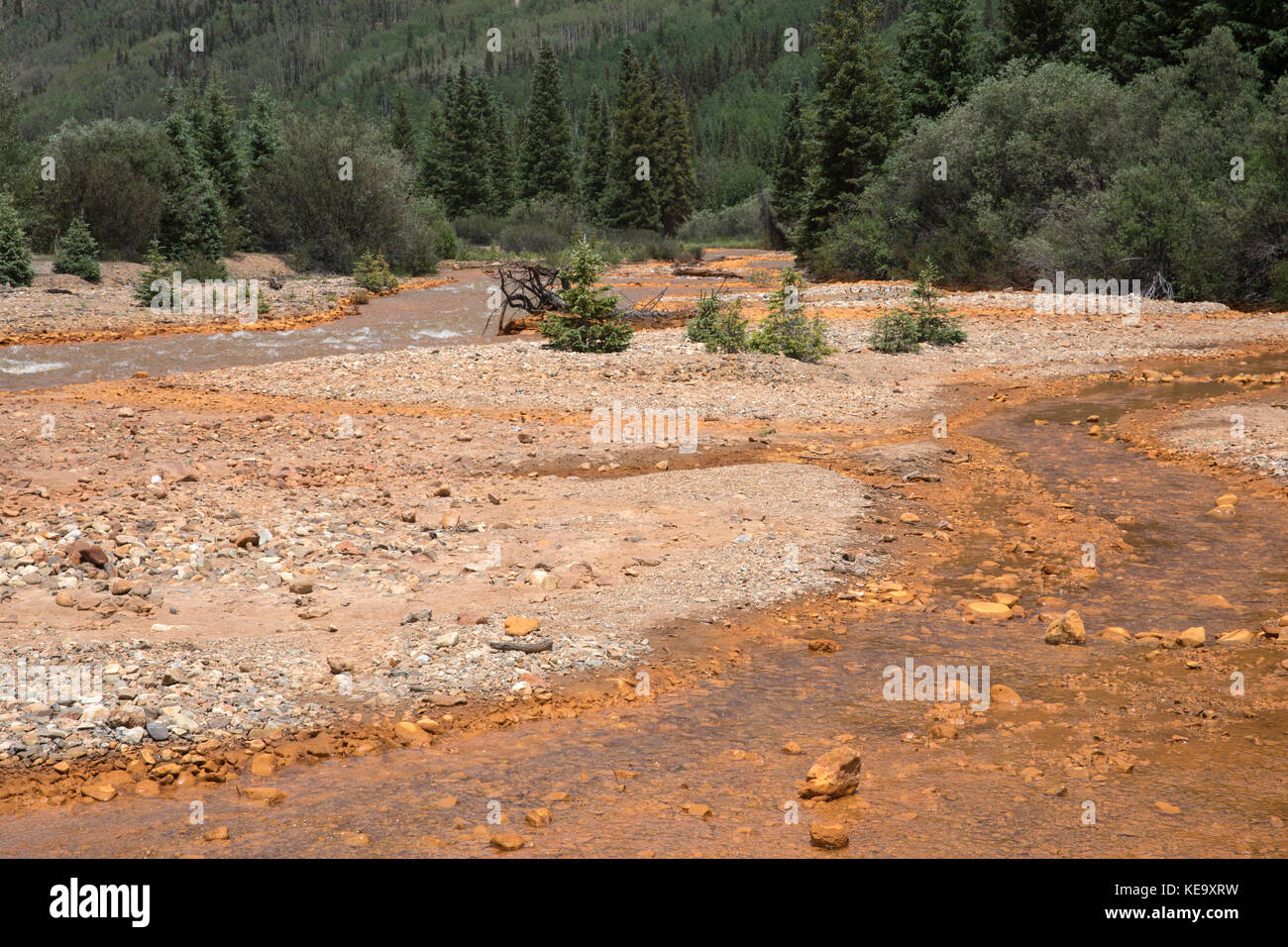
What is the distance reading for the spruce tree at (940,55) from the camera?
3922 centimetres

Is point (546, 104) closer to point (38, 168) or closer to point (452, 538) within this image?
point (38, 168)

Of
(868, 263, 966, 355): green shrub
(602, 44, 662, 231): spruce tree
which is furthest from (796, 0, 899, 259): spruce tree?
(602, 44, 662, 231): spruce tree

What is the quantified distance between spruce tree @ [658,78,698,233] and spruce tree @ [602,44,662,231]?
117 centimetres

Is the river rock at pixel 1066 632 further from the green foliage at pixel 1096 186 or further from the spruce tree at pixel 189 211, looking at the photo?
the spruce tree at pixel 189 211

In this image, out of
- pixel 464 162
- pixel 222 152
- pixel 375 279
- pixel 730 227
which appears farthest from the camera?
pixel 730 227

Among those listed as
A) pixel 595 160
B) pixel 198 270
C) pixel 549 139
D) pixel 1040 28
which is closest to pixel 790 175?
pixel 595 160

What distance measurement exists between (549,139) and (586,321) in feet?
168

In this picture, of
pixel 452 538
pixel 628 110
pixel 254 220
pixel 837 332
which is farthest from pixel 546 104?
pixel 452 538

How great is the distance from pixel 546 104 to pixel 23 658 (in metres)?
63.8

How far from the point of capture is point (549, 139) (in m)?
65.6

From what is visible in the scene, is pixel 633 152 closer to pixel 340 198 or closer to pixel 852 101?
pixel 852 101

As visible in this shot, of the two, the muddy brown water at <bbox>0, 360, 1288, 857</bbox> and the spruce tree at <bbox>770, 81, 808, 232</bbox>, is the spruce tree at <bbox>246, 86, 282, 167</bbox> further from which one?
the muddy brown water at <bbox>0, 360, 1288, 857</bbox>

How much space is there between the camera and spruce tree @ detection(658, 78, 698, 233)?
212ft

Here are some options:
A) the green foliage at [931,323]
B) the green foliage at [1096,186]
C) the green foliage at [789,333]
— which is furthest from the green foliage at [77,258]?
the green foliage at [1096,186]
